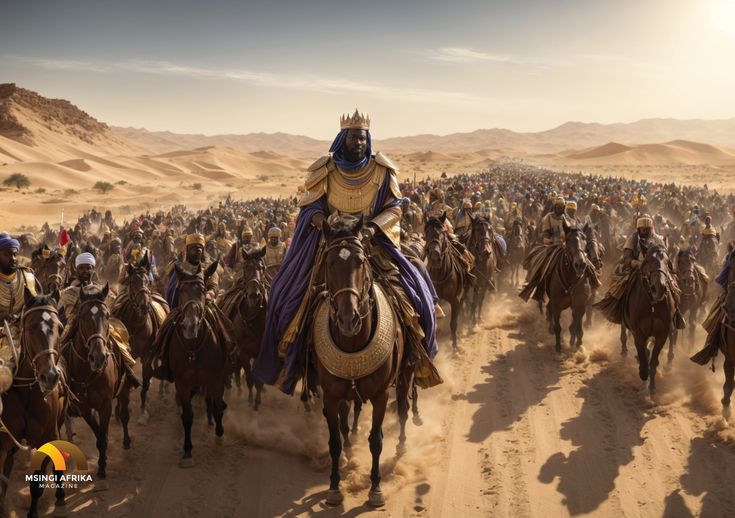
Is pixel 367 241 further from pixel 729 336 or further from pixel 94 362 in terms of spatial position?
pixel 729 336

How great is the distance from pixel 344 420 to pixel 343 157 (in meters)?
3.53

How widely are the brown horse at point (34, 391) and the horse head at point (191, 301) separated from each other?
1637mm

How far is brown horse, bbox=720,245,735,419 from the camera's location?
8.72 metres

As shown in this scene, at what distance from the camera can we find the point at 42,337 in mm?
6156

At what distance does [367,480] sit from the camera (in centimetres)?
801

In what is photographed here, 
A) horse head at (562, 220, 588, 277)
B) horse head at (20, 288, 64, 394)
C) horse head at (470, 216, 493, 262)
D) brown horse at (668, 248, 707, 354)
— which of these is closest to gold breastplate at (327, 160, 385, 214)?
horse head at (20, 288, 64, 394)

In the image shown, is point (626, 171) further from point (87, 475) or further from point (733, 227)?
point (87, 475)

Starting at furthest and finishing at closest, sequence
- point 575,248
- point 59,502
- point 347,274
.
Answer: point 575,248
point 59,502
point 347,274

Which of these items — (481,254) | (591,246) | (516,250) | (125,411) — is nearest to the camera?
(125,411)

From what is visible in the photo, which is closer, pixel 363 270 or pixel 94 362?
pixel 363 270

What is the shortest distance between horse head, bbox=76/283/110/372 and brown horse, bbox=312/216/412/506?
247cm

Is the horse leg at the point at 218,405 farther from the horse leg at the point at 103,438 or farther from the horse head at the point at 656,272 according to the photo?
the horse head at the point at 656,272

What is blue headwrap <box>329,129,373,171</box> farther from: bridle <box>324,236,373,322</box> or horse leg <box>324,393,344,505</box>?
horse leg <box>324,393,344,505</box>

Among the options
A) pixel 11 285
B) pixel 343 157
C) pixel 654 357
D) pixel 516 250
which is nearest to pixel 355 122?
pixel 343 157
